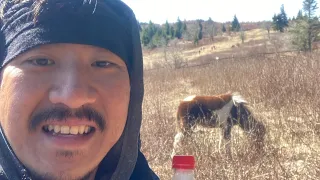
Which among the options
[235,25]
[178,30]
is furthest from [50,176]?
[235,25]

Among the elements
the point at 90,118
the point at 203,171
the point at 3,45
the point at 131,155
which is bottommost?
the point at 203,171

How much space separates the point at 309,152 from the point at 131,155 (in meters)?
3.48

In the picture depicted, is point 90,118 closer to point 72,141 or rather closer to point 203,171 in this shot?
point 72,141

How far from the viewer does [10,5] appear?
1.03 meters

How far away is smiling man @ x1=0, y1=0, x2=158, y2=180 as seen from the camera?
914 mm

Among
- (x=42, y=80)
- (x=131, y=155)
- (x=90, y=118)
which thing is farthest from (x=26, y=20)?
(x=131, y=155)

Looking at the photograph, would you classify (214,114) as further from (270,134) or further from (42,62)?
(42,62)

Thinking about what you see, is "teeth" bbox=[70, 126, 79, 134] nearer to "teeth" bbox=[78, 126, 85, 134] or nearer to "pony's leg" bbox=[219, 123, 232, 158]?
"teeth" bbox=[78, 126, 85, 134]

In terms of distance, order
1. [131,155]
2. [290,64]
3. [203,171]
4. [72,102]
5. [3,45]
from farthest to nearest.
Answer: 1. [290,64]
2. [203,171]
3. [131,155]
4. [3,45]
5. [72,102]

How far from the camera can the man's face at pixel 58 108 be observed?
91cm

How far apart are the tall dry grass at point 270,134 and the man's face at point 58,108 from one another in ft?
9.46

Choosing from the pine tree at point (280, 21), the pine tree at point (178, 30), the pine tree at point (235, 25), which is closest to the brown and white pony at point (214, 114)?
the pine tree at point (280, 21)

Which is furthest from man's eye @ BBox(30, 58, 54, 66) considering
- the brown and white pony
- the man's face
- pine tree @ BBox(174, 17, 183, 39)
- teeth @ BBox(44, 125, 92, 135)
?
pine tree @ BBox(174, 17, 183, 39)

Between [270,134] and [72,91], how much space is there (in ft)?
14.5
